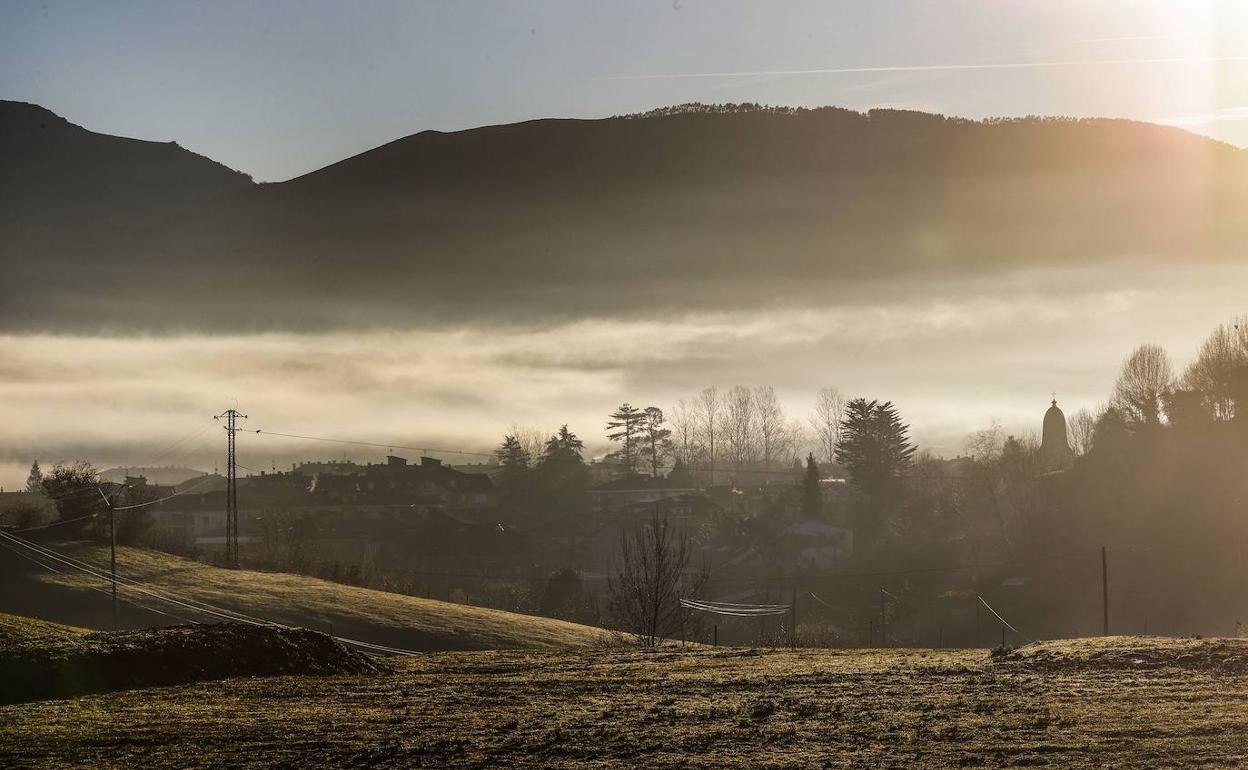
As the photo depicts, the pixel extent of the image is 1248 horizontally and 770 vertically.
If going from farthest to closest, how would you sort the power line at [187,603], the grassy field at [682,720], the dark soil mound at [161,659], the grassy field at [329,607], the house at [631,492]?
1. the house at [631,492]
2. the grassy field at [329,607]
3. the power line at [187,603]
4. the dark soil mound at [161,659]
5. the grassy field at [682,720]

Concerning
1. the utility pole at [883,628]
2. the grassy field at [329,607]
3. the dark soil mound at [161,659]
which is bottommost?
the utility pole at [883,628]

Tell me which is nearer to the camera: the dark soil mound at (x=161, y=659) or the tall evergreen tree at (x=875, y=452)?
the dark soil mound at (x=161, y=659)

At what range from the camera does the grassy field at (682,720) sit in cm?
1773

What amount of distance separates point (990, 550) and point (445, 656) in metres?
67.1

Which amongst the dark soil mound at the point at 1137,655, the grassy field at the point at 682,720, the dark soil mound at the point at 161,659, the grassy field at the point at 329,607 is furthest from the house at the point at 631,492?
the grassy field at the point at 682,720

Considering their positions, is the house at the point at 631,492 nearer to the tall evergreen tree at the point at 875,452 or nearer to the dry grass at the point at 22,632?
the tall evergreen tree at the point at 875,452

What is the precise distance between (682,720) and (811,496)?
94.8 meters

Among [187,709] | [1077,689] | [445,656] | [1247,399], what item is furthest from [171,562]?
[1247,399]

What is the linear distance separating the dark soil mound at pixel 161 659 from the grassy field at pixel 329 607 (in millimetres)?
23444

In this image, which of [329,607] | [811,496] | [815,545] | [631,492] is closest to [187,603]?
[329,607]

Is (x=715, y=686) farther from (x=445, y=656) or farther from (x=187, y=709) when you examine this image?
(x=445, y=656)

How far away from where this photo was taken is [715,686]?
26234mm

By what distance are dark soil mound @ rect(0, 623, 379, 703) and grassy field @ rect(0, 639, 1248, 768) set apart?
1.44m

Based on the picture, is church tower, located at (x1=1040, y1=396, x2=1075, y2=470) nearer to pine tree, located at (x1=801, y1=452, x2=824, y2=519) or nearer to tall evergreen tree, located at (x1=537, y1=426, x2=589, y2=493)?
pine tree, located at (x1=801, y1=452, x2=824, y2=519)
